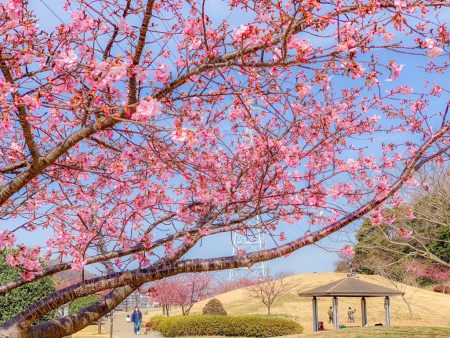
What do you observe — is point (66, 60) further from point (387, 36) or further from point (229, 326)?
point (229, 326)

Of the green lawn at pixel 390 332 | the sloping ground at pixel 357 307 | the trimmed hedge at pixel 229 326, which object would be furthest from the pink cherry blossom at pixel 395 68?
the sloping ground at pixel 357 307

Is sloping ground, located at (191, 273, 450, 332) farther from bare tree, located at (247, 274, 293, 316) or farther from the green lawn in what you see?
the green lawn

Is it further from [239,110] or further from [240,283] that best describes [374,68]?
[240,283]

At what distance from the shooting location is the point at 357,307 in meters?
35.4

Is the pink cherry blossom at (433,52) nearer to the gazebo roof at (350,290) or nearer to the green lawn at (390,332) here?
the green lawn at (390,332)

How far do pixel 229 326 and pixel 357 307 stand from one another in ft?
40.0

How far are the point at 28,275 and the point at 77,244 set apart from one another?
954mm

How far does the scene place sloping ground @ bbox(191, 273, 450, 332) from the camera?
31.2 m

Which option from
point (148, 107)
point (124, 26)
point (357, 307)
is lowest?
point (357, 307)

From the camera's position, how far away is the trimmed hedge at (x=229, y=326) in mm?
26078

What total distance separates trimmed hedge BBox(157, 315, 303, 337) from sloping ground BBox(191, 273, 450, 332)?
281cm

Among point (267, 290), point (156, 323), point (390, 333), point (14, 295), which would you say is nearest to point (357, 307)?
point (267, 290)

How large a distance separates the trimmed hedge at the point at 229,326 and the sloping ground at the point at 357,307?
Result: 2.81 metres

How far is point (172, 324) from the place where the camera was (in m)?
27.3
